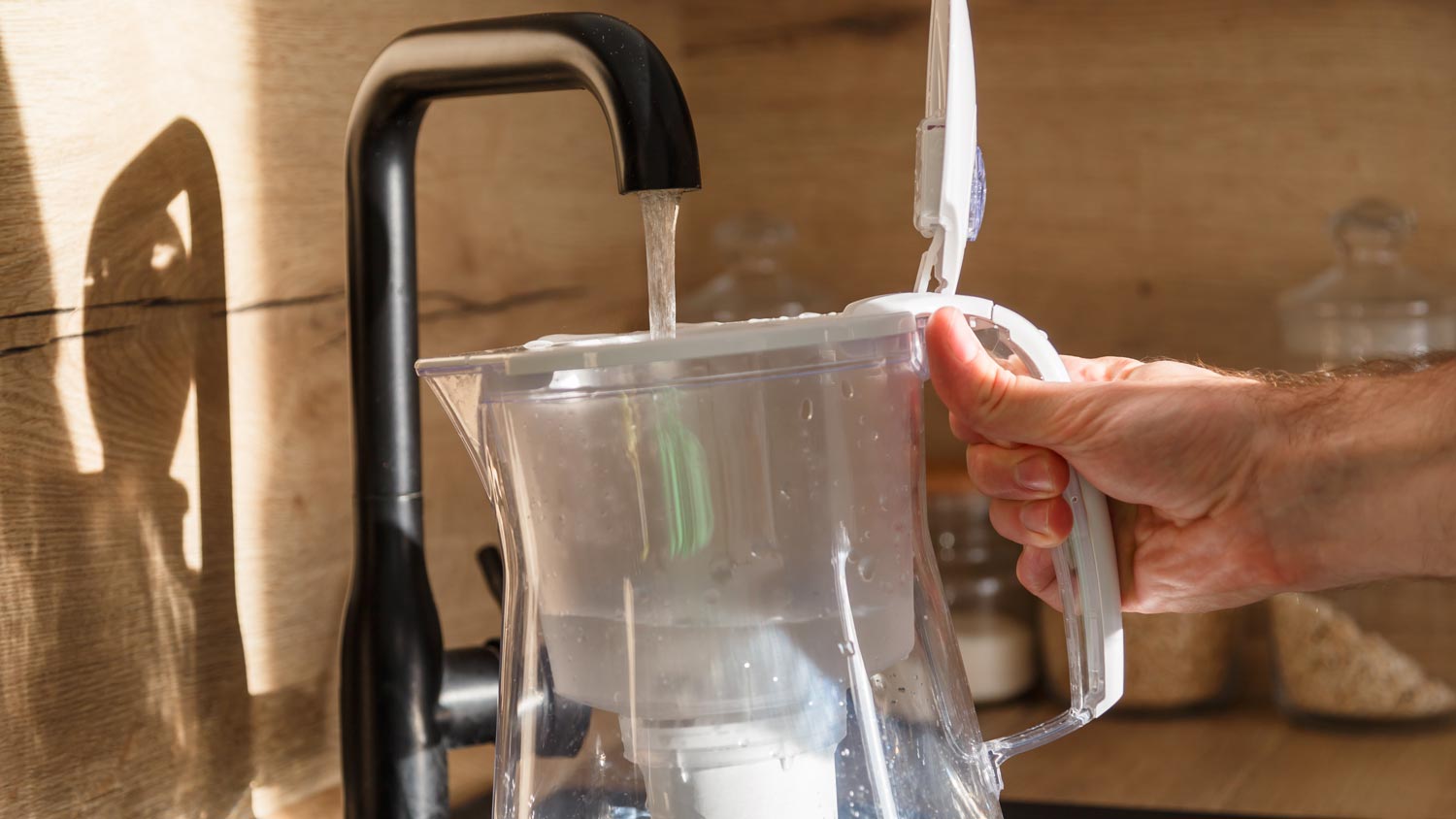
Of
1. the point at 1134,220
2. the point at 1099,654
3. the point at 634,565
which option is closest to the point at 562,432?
the point at 634,565

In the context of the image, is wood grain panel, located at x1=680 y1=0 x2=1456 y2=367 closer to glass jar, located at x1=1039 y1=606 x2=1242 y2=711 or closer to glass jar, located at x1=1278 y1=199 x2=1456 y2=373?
glass jar, located at x1=1278 y1=199 x2=1456 y2=373

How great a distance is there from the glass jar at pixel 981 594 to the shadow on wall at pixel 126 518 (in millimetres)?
591

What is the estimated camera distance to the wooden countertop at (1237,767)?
916 millimetres

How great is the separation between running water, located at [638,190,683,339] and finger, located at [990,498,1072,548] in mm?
196

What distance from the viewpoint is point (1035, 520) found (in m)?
0.64

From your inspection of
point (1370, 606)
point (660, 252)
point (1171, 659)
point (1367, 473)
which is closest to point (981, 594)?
point (1171, 659)

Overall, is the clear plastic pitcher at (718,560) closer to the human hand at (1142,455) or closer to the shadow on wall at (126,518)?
the human hand at (1142,455)

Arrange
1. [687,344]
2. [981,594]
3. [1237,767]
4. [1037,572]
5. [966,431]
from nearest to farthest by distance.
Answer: [687,344] < [966,431] < [1037,572] < [1237,767] < [981,594]

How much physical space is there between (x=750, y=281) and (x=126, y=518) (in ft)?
2.13

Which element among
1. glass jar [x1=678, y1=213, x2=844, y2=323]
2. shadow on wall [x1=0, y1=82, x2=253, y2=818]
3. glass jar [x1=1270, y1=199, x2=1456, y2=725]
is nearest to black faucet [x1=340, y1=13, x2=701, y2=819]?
shadow on wall [x1=0, y1=82, x2=253, y2=818]

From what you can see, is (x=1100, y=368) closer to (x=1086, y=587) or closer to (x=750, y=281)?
(x=1086, y=587)

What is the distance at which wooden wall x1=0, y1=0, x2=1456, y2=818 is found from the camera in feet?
2.01

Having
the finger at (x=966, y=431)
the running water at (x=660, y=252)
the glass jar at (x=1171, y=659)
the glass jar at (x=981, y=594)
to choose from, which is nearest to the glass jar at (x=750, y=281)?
the glass jar at (x=981, y=594)

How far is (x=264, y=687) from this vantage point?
2.47 ft
